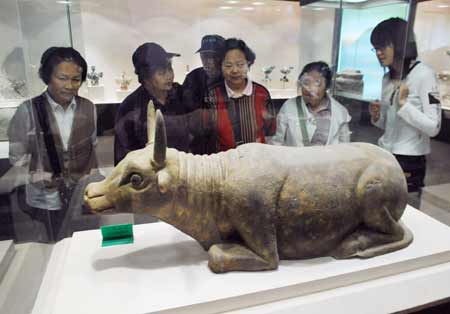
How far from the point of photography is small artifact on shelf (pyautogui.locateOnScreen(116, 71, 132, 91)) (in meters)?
1.65

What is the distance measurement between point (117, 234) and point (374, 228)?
105cm

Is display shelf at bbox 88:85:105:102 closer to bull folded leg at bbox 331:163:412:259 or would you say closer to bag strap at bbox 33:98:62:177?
bag strap at bbox 33:98:62:177

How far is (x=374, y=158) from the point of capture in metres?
1.31

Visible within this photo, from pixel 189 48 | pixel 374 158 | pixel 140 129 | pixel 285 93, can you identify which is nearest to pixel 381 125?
pixel 285 93

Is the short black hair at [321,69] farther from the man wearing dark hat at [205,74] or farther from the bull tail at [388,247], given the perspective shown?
the bull tail at [388,247]

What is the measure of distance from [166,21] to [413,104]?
1594 millimetres

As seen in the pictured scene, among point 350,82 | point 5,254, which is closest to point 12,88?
point 5,254

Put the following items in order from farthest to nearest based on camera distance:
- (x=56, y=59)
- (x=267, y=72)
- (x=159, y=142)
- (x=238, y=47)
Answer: (x=267, y=72)
(x=238, y=47)
(x=56, y=59)
(x=159, y=142)

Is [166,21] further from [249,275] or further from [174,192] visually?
[249,275]

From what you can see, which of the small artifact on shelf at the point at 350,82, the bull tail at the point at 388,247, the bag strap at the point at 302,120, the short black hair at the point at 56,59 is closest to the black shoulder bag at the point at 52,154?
the short black hair at the point at 56,59

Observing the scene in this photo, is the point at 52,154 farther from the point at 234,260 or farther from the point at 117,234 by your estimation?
the point at 234,260

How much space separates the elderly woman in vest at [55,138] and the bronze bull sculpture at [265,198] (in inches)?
26.1

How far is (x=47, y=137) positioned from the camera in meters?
1.75

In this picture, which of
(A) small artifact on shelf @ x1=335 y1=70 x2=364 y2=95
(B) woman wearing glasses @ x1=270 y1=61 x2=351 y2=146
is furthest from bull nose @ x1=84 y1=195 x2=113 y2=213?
(A) small artifact on shelf @ x1=335 y1=70 x2=364 y2=95
